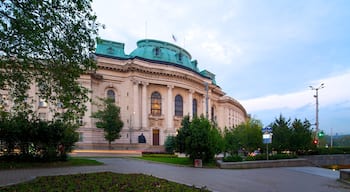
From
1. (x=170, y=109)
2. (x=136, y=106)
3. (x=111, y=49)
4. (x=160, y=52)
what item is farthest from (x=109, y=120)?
(x=160, y=52)

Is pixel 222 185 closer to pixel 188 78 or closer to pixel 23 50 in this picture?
pixel 23 50

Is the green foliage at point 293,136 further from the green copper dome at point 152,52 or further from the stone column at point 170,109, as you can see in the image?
the green copper dome at point 152,52

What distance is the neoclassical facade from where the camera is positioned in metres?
56.4

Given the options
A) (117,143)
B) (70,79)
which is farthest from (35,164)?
(117,143)

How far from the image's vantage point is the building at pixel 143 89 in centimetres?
5603

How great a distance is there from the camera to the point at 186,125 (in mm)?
23453

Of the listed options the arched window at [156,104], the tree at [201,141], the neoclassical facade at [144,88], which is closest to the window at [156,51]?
the neoclassical facade at [144,88]

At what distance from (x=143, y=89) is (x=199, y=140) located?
39.0 meters

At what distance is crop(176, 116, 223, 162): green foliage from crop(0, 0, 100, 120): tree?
39.3ft

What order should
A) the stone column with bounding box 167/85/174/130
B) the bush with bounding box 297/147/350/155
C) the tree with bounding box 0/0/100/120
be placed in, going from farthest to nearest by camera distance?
the stone column with bounding box 167/85/174/130
the bush with bounding box 297/147/350/155
the tree with bounding box 0/0/100/120

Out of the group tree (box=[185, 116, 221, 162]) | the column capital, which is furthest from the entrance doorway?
tree (box=[185, 116, 221, 162])

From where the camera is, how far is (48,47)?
416 inches

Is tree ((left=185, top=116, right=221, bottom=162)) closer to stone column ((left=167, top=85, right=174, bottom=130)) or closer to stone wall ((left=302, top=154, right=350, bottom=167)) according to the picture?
stone wall ((left=302, top=154, right=350, bottom=167))

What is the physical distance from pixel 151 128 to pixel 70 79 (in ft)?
161
